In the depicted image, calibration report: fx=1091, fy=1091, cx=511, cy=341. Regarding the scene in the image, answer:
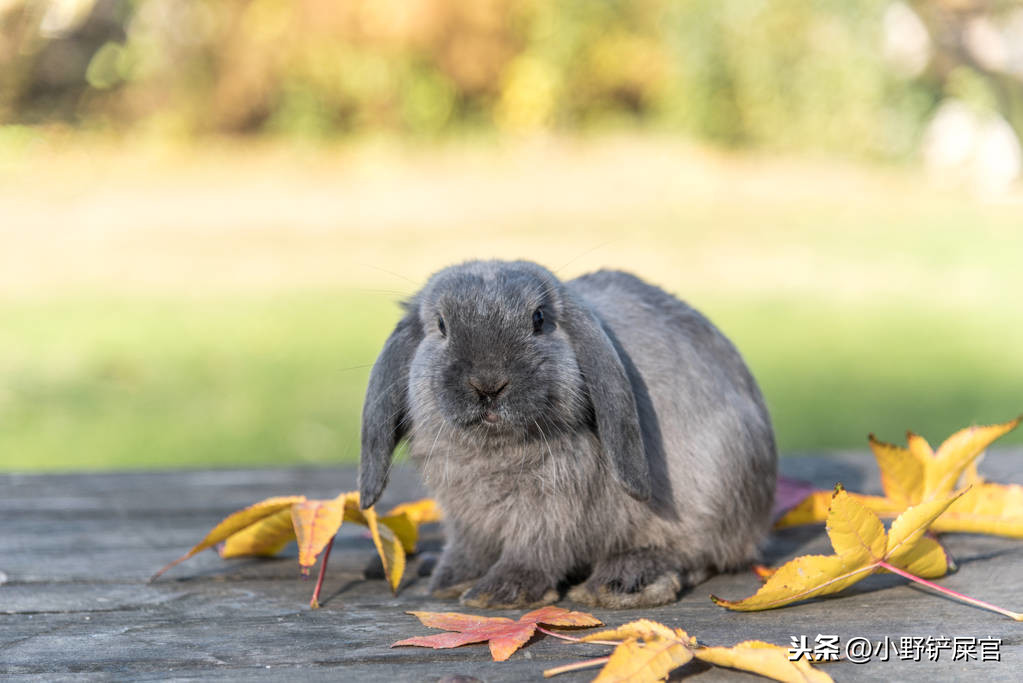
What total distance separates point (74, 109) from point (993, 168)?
1118cm

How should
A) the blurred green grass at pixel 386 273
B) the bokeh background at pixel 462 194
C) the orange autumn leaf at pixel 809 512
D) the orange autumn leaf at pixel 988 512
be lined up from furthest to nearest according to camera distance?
the bokeh background at pixel 462 194 < the blurred green grass at pixel 386 273 < the orange autumn leaf at pixel 809 512 < the orange autumn leaf at pixel 988 512

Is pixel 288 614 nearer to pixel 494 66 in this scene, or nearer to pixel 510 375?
pixel 510 375

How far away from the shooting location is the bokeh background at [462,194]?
7082 mm

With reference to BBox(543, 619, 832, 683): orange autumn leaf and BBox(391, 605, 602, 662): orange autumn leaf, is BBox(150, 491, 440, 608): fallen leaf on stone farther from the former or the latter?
BBox(543, 619, 832, 683): orange autumn leaf

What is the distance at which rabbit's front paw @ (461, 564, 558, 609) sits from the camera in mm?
2455

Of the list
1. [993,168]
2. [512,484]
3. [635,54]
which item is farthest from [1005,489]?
[635,54]

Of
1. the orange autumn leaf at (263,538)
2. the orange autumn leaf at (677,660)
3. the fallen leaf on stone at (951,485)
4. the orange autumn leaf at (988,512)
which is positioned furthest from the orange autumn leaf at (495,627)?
the orange autumn leaf at (988,512)

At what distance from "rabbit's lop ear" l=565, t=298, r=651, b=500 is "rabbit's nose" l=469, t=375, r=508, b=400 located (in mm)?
212

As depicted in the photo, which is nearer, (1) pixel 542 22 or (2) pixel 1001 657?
(2) pixel 1001 657

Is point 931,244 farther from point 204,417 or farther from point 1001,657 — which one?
point 1001,657

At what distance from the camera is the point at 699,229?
1061 cm

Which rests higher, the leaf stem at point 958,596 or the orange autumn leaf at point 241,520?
the orange autumn leaf at point 241,520

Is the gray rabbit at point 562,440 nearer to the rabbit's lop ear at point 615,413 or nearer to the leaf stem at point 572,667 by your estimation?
the rabbit's lop ear at point 615,413

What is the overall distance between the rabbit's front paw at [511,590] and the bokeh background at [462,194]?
135 inches
